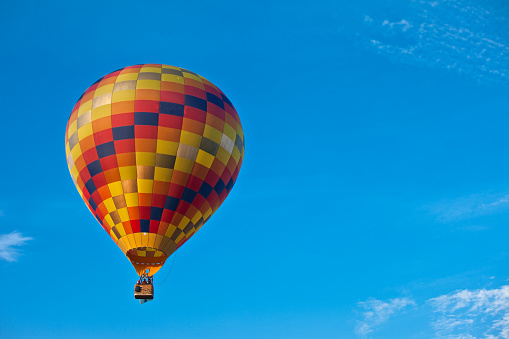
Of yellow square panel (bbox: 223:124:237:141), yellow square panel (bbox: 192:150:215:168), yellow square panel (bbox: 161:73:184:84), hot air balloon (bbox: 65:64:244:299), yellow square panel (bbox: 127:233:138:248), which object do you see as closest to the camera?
yellow square panel (bbox: 127:233:138:248)

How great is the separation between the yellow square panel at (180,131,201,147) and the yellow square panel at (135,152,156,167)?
125 centimetres

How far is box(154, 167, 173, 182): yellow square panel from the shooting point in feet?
76.3

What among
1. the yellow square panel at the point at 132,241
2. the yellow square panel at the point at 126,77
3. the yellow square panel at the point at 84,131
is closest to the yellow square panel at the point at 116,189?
the yellow square panel at the point at 132,241

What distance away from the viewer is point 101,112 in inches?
954

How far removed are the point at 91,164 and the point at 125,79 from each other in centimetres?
355

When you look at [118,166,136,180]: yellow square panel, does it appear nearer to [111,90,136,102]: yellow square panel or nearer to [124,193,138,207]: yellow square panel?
[124,193,138,207]: yellow square panel

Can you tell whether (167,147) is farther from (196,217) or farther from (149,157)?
(196,217)

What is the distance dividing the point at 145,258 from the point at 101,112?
18.6 ft

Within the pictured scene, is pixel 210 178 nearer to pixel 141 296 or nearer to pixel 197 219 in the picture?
pixel 197 219

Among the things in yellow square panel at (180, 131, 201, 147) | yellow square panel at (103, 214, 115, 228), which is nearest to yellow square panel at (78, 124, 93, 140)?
yellow square panel at (103, 214, 115, 228)

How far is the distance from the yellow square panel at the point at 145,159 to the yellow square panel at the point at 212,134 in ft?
7.23

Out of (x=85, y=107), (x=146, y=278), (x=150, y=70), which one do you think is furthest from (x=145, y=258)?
(x=150, y=70)

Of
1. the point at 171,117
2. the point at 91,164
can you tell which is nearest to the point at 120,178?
the point at 91,164

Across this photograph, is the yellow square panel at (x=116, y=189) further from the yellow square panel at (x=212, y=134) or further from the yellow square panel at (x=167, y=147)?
the yellow square panel at (x=212, y=134)
